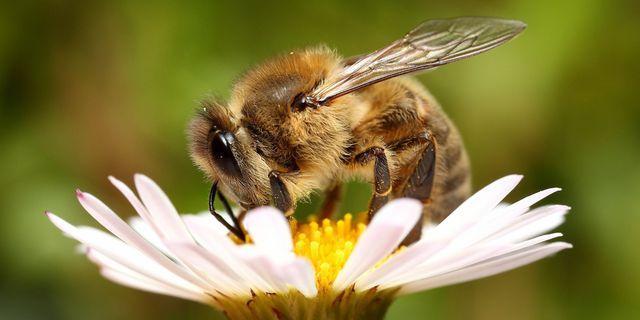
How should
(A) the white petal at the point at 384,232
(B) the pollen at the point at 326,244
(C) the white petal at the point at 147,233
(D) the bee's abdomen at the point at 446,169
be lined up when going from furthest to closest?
1. (D) the bee's abdomen at the point at 446,169
2. (C) the white petal at the point at 147,233
3. (B) the pollen at the point at 326,244
4. (A) the white petal at the point at 384,232

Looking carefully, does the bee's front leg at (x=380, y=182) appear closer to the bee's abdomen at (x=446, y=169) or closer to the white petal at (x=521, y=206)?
the bee's abdomen at (x=446, y=169)

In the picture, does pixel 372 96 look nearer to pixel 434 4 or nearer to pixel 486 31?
pixel 486 31

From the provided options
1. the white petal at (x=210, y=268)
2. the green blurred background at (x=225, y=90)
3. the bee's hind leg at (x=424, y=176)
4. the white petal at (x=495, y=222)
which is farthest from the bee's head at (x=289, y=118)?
the green blurred background at (x=225, y=90)

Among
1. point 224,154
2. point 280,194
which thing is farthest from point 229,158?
point 280,194

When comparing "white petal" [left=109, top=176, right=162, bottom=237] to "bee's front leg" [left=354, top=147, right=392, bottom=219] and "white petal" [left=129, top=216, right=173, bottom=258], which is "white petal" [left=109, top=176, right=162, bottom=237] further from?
"bee's front leg" [left=354, top=147, right=392, bottom=219]

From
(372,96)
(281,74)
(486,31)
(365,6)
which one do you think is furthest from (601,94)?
(281,74)

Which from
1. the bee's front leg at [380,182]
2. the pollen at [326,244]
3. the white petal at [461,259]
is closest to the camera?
the white petal at [461,259]

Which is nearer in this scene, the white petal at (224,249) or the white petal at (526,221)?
the white petal at (224,249)

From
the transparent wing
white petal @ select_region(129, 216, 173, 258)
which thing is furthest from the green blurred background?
the transparent wing

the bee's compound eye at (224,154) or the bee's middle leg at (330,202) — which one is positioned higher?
the bee's compound eye at (224,154)
